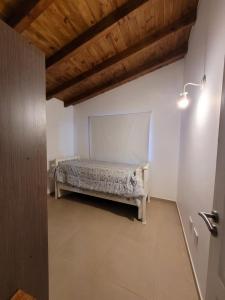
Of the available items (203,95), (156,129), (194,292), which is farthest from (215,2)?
(194,292)

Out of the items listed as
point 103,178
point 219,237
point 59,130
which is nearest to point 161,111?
point 103,178

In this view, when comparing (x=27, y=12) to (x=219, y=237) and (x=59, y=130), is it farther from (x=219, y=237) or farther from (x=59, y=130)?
(x=59, y=130)

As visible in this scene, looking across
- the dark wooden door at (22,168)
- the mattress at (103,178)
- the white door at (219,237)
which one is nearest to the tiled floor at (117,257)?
the mattress at (103,178)

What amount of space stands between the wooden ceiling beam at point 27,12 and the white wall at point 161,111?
231cm

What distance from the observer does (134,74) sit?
318cm

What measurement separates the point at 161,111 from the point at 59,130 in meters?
2.42

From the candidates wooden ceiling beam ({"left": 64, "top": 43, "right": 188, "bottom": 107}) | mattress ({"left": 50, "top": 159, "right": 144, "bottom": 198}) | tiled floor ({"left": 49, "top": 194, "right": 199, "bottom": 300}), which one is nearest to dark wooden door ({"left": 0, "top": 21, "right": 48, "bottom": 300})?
tiled floor ({"left": 49, "top": 194, "right": 199, "bottom": 300})

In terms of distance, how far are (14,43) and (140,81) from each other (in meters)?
3.04

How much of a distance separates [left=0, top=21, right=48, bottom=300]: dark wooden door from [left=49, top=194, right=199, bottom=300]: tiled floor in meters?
0.62

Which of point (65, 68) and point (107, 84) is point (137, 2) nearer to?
point (65, 68)

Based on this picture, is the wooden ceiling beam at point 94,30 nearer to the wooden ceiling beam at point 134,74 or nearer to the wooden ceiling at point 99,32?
the wooden ceiling at point 99,32

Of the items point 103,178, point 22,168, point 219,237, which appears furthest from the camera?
point 103,178

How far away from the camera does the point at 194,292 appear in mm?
1383

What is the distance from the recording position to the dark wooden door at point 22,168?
2.35ft
